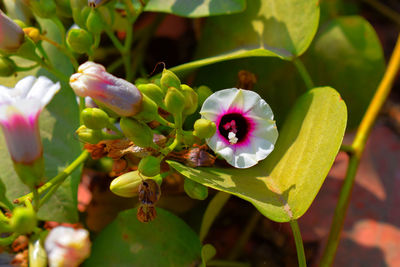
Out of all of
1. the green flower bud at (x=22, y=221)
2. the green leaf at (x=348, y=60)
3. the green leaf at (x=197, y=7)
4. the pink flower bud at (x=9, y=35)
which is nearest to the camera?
the green flower bud at (x=22, y=221)

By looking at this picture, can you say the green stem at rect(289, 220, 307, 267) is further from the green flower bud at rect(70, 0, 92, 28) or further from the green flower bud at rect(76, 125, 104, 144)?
the green flower bud at rect(70, 0, 92, 28)

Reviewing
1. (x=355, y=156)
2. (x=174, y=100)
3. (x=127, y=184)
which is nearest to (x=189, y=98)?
(x=174, y=100)

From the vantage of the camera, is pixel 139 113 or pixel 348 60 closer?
pixel 139 113

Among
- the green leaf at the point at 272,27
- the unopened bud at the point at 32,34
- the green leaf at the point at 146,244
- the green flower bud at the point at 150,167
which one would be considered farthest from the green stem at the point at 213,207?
the unopened bud at the point at 32,34

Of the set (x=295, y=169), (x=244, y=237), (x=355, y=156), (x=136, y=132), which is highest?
(x=136, y=132)

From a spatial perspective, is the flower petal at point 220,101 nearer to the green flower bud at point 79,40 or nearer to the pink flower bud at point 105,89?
the pink flower bud at point 105,89

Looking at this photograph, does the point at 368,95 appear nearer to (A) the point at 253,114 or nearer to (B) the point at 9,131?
(A) the point at 253,114

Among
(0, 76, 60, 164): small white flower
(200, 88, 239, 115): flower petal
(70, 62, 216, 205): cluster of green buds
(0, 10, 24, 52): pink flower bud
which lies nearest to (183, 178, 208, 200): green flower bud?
(70, 62, 216, 205): cluster of green buds

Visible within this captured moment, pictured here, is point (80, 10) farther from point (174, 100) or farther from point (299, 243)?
point (299, 243)
